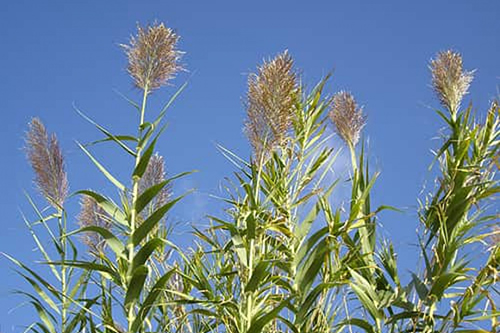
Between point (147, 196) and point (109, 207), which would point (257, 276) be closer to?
point (147, 196)

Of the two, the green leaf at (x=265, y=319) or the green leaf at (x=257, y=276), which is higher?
the green leaf at (x=257, y=276)

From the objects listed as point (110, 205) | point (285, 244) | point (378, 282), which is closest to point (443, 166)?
point (378, 282)

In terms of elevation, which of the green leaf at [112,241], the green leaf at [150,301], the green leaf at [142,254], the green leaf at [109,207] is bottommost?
the green leaf at [150,301]

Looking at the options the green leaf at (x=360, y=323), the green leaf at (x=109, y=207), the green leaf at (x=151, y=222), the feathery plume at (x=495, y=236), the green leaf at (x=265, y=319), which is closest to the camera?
the green leaf at (x=265, y=319)

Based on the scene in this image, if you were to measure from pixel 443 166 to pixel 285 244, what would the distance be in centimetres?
86

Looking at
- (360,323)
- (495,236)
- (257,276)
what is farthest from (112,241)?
(495,236)

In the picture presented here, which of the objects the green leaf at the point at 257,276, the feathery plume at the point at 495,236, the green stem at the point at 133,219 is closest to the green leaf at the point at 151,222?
the green stem at the point at 133,219

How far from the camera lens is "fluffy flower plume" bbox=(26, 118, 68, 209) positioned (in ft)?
9.80

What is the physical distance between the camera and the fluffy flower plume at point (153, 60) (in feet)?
9.81

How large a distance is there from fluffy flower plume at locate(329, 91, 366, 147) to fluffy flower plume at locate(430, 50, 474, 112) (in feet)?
1.52

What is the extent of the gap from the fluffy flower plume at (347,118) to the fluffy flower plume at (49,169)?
119 cm

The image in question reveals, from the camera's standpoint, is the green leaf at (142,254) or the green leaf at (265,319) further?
the green leaf at (142,254)

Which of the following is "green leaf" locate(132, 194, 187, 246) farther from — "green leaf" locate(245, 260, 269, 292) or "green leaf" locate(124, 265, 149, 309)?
"green leaf" locate(245, 260, 269, 292)

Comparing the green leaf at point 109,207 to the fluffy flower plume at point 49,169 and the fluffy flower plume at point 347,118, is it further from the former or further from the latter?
the fluffy flower plume at point 347,118
